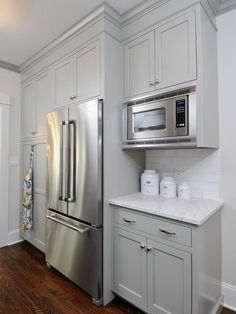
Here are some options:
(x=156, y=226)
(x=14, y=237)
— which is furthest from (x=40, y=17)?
(x=14, y=237)

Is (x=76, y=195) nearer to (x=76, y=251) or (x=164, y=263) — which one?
(x=76, y=251)

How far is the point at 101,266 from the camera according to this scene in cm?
179

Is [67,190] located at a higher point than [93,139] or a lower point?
lower

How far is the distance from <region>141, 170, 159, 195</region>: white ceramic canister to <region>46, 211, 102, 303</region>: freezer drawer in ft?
2.07

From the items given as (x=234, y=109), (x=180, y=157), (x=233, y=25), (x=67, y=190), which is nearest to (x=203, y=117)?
(x=234, y=109)

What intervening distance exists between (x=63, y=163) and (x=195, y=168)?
4.35 ft

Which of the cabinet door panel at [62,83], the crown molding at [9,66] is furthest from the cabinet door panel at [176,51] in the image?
the crown molding at [9,66]

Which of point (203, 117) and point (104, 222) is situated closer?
point (203, 117)

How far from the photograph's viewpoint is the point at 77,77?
2.12 meters

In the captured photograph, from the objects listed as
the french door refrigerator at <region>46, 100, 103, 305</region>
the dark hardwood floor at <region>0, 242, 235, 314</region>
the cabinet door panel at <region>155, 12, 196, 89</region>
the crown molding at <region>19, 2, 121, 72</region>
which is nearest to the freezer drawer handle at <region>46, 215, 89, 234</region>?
the french door refrigerator at <region>46, 100, 103, 305</region>

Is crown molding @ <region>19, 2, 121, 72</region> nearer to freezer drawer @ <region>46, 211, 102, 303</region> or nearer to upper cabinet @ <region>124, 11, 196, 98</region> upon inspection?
upper cabinet @ <region>124, 11, 196, 98</region>

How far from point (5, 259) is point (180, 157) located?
249 centimetres

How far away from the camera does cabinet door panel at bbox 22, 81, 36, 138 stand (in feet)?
9.41

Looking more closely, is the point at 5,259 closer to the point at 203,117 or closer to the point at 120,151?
the point at 120,151
